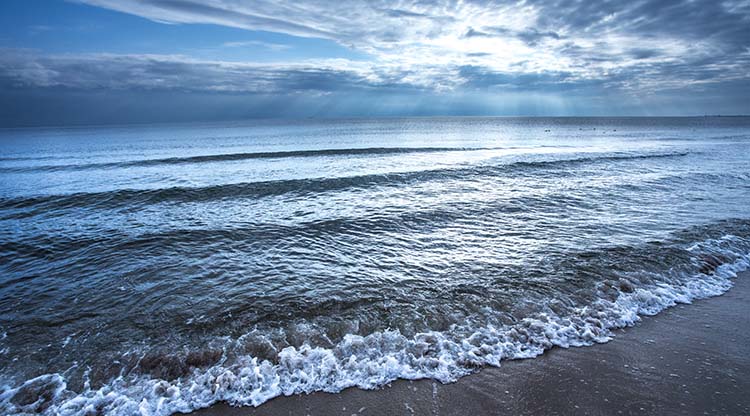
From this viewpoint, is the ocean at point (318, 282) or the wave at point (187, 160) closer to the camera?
the ocean at point (318, 282)

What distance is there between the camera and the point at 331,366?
629 centimetres

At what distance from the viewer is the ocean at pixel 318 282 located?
6207 mm

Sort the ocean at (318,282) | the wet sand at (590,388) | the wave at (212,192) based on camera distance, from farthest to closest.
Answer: the wave at (212,192)
the ocean at (318,282)
the wet sand at (590,388)

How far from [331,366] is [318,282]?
3.34 meters

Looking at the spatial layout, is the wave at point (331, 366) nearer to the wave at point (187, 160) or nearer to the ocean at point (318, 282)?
the ocean at point (318, 282)

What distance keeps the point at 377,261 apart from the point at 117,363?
6.60 m

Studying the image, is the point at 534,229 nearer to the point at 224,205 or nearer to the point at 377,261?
the point at 377,261

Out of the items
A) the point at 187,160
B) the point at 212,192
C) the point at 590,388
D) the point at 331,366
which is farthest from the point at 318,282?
the point at 187,160

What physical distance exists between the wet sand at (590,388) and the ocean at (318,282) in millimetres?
311

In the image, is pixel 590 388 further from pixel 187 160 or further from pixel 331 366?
pixel 187 160

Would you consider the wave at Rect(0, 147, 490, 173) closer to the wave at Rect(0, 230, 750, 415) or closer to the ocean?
the ocean

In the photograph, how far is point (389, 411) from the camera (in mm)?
5316

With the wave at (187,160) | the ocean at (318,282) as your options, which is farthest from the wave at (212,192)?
the wave at (187,160)

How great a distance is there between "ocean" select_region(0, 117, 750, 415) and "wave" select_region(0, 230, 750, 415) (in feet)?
0.10
